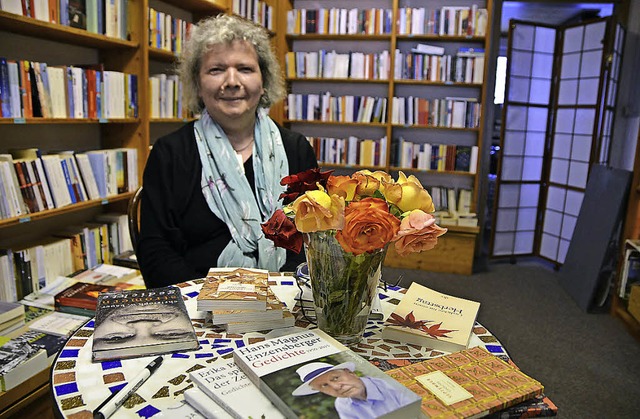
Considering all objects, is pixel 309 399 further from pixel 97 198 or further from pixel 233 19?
pixel 97 198

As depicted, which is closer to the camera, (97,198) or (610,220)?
(97,198)

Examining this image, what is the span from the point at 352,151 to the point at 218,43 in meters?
2.71

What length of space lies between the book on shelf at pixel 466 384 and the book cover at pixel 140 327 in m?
0.46

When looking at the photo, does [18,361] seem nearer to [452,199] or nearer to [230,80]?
[230,80]

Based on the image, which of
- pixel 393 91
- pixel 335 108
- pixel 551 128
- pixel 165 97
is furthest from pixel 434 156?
pixel 165 97

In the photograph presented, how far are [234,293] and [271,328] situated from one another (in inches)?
4.6

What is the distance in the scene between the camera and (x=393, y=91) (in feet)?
14.1

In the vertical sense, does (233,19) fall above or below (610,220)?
above

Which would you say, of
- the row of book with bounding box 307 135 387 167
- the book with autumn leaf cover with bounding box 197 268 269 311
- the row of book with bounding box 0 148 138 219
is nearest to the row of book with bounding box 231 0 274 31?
the row of book with bounding box 307 135 387 167

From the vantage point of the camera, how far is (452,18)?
4082mm

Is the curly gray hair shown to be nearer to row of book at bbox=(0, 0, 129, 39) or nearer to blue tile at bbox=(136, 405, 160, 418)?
row of book at bbox=(0, 0, 129, 39)

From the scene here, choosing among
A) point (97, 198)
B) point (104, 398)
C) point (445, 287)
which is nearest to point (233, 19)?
point (97, 198)

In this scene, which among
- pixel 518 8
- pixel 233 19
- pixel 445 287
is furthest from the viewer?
pixel 518 8

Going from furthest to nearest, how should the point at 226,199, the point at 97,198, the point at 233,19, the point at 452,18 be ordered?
the point at 452,18, the point at 97,198, the point at 233,19, the point at 226,199
